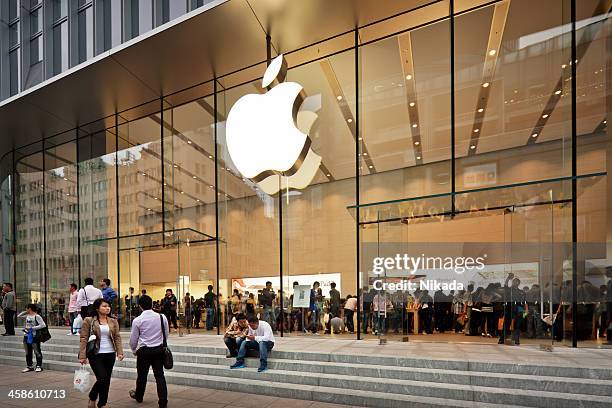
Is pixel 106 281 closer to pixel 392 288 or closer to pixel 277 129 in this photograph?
pixel 277 129

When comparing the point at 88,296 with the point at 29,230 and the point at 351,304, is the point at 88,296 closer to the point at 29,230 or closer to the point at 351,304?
the point at 351,304

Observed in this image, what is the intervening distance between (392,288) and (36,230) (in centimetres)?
1648

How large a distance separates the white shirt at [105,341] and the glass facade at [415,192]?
18.7 ft

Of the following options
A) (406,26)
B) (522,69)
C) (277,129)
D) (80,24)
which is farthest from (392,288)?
(80,24)

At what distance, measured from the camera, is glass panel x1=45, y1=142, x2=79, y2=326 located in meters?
16.5

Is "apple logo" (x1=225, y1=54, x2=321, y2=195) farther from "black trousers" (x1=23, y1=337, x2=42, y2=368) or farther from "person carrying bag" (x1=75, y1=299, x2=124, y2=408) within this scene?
"black trousers" (x1=23, y1=337, x2=42, y2=368)

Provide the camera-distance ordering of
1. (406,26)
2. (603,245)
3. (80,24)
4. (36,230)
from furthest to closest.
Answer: (36,230), (80,24), (406,26), (603,245)

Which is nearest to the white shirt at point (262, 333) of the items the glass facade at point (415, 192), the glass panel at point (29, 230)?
the glass facade at point (415, 192)

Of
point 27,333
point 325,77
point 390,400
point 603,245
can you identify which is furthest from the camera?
point 325,77

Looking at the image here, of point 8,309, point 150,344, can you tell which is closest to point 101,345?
point 150,344

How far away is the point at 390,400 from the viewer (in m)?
5.81

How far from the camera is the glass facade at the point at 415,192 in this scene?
8.36 meters

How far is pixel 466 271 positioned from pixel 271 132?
17.9 ft

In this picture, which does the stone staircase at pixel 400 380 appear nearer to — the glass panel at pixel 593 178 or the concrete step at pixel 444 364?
the concrete step at pixel 444 364
